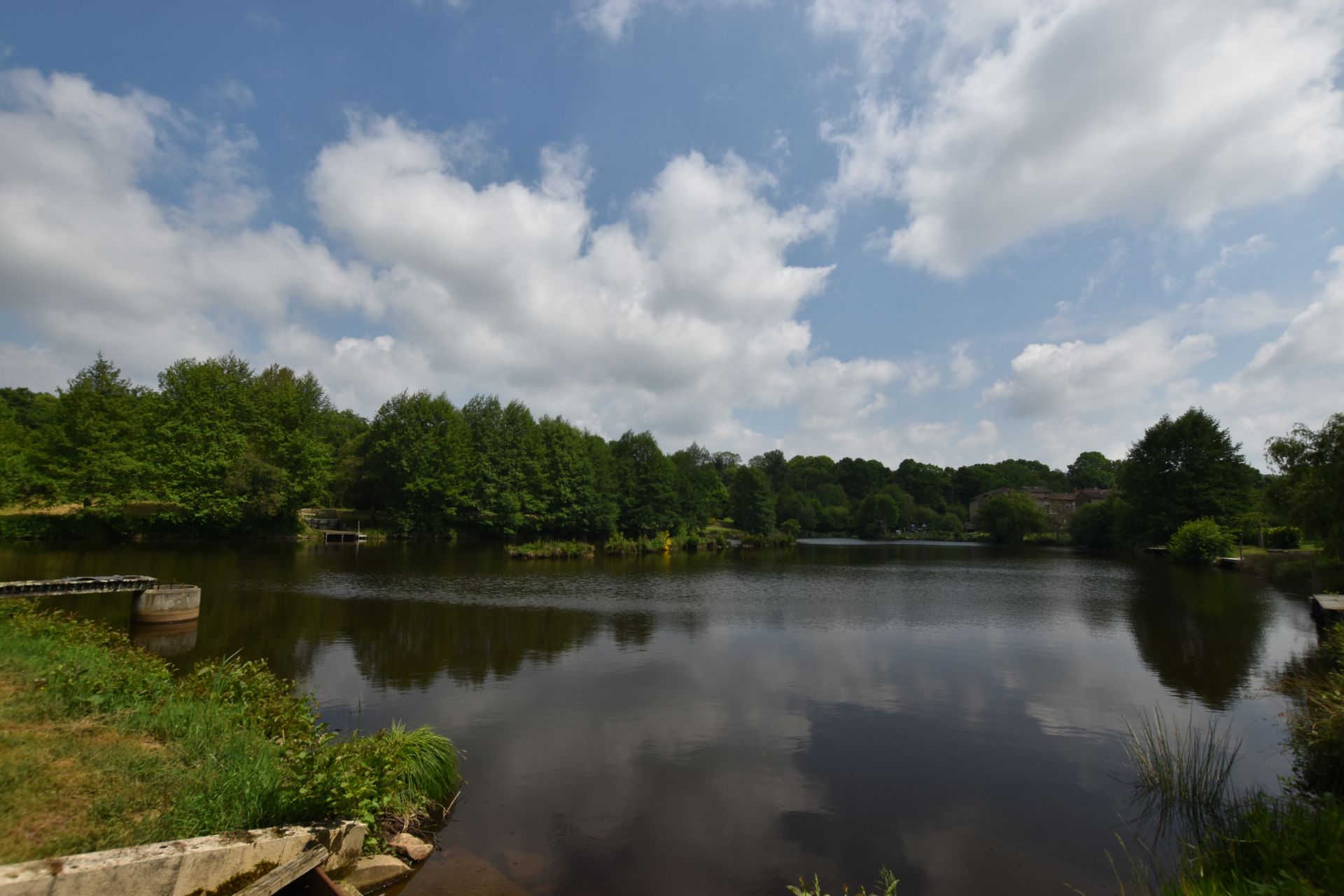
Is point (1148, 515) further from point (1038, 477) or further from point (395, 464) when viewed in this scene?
point (1038, 477)

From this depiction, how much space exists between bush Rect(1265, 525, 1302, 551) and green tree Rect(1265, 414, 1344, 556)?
1194 inches

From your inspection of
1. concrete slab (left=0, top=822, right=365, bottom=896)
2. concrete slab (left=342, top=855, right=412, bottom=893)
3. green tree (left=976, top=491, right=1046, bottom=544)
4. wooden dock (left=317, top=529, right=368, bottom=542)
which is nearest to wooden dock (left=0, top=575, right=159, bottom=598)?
concrete slab (left=342, top=855, right=412, bottom=893)

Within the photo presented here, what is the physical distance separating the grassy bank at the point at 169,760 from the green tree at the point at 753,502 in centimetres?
7071

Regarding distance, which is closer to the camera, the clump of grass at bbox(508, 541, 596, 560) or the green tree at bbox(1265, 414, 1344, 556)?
the green tree at bbox(1265, 414, 1344, 556)

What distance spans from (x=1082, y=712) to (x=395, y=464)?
59.8 meters

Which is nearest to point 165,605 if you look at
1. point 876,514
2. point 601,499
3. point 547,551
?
point 547,551

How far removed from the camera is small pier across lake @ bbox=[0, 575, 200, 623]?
55.3ft

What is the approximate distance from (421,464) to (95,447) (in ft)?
76.0

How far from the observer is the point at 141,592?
58.9 feet

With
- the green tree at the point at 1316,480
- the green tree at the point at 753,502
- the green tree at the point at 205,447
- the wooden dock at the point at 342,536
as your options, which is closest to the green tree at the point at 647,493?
the green tree at the point at 753,502

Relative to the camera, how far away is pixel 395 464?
61312 millimetres

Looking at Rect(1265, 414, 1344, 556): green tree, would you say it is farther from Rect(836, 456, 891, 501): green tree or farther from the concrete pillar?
Rect(836, 456, 891, 501): green tree

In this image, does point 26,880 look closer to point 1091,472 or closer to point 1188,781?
point 1188,781

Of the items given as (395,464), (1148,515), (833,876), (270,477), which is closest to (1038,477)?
(1148,515)
